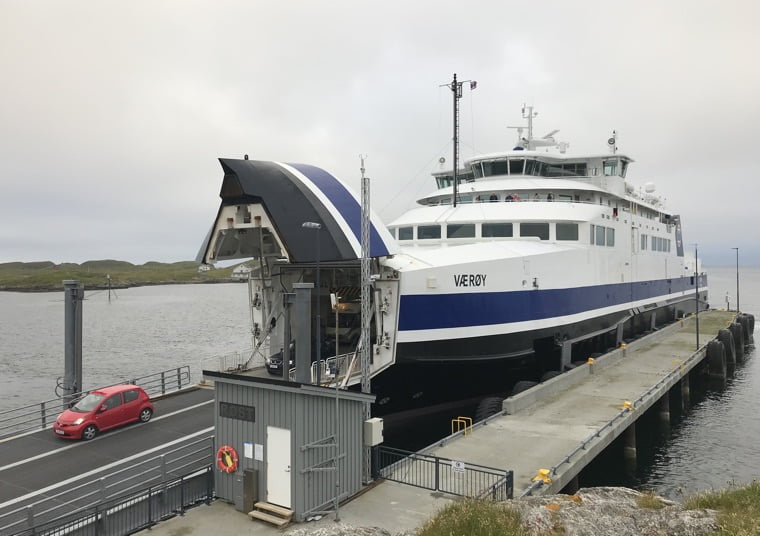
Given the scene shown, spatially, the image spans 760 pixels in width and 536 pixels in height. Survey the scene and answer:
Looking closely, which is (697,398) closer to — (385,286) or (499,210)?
(499,210)

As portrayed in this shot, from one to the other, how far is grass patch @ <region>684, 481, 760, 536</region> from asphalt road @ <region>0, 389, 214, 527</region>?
11.0 m

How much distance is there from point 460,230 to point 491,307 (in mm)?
5853

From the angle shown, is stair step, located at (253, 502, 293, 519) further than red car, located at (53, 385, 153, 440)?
No

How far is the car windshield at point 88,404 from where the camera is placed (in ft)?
49.8

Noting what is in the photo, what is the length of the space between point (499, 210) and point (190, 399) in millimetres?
13950

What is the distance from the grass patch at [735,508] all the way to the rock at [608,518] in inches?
10.8

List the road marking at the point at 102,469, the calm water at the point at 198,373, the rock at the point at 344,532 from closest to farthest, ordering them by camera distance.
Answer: the rock at the point at 344,532
the road marking at the point at 102,469
the calm water at the point at 198,373

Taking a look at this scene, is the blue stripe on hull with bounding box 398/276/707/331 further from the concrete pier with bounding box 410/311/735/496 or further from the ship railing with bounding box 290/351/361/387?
the concrete pier with bounding box 410/311/735/496

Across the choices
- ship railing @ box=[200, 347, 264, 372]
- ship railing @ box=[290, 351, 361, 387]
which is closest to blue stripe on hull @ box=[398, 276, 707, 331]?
ship railing @ box=[290, 351, 361, 387]

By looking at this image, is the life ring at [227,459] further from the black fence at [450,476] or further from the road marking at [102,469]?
the road marking at [102,469]

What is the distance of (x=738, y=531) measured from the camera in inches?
286

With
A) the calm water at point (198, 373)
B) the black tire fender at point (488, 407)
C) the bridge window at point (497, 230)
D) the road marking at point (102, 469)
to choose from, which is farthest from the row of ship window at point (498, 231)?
the road marking at point (102, 469)

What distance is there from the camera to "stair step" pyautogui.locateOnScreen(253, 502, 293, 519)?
9.84m

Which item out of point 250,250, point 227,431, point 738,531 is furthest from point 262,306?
point 738,531
